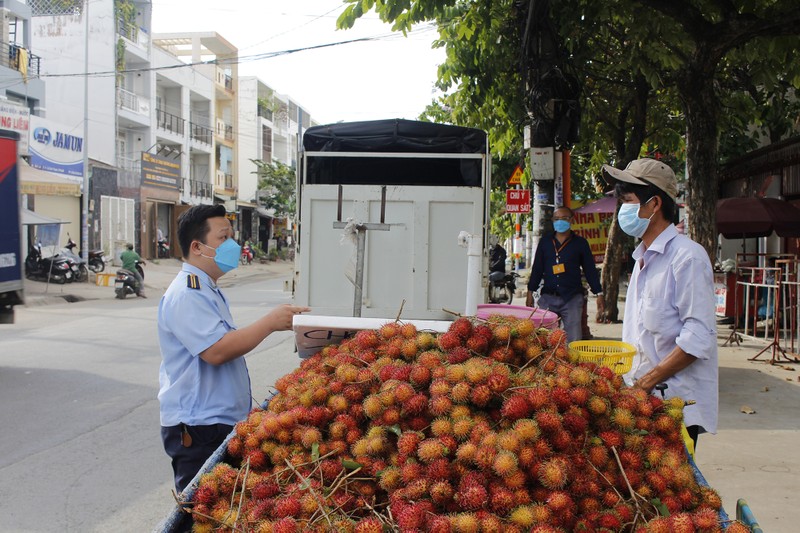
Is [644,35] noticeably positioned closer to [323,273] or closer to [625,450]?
[323,273]

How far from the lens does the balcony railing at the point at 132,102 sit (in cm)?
3206

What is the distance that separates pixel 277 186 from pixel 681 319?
155 feet

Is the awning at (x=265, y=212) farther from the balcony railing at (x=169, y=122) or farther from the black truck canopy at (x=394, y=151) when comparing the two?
the black truck canopy at (x=394, y=151)

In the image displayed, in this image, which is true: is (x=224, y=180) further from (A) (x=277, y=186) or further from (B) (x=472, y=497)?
(B) (x=472, y=497)

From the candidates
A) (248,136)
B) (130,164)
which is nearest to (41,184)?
(130,164)

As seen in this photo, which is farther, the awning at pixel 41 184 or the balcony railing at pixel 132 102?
the balcony railing at pixel 132 102

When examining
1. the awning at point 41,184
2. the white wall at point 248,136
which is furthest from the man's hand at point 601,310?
the white wall at point 248,136

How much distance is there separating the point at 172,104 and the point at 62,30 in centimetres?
939

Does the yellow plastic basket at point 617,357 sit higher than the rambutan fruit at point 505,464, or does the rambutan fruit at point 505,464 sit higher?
the yellow plastic basket at point 617,357

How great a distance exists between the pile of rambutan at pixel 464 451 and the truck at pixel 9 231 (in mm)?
8590

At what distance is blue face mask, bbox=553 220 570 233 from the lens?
8.19m

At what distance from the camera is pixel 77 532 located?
166 inches

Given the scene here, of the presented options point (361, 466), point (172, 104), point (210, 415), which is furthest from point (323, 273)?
point (172, 104)

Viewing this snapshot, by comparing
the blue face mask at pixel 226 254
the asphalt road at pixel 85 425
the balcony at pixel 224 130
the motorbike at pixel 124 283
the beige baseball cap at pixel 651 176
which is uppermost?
the balcony at pixel 224 130
